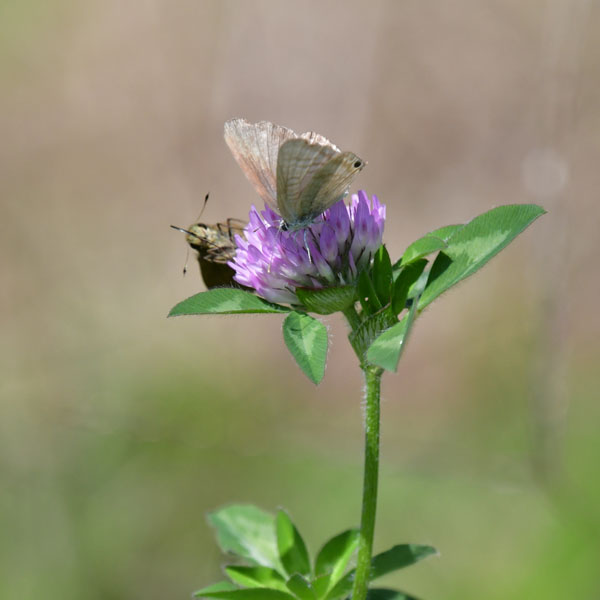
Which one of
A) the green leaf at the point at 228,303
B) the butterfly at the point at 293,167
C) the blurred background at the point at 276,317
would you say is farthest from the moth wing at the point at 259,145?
the blurred background at the point at 276,317

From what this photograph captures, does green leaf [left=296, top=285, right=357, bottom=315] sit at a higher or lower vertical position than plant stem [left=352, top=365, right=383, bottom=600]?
higher

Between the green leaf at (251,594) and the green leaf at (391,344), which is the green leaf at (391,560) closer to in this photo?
the green leaf at (251,594)

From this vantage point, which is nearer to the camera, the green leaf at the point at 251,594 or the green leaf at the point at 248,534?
the green leaf at the point at 251,594

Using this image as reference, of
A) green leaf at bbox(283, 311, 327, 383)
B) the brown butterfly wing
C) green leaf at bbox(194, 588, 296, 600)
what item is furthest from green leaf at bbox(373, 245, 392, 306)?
green leaf at bbox(194, 588, 296, 600)

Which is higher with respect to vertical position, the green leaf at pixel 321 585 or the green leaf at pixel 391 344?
the green leaf at pixel 391 344

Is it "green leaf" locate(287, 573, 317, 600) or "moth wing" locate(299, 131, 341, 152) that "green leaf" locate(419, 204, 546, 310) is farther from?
"green leaf" locate(287, 573, 317, 600)

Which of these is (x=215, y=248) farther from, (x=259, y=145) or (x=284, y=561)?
(x=284, y=561)
